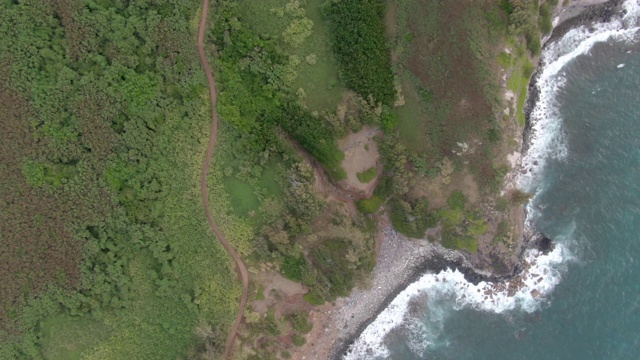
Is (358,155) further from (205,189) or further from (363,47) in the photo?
(205,189)

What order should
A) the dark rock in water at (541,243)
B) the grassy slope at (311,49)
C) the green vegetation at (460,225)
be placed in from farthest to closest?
the dark rock in water at (541,243), the green vegetation at (460,225), the grassy slope at (311,49)

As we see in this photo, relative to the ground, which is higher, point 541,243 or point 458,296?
point 541,243

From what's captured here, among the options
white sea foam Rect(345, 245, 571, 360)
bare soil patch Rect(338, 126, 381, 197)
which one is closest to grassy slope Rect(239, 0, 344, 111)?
bare soil patch Rect(338, 126, 381, 197)

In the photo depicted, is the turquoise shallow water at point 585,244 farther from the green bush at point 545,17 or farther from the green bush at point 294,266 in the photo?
the green bush at point 294,266

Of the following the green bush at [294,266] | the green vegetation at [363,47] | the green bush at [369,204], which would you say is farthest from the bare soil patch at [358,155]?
the green bush at [294,266]

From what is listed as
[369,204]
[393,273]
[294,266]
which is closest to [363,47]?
[369,204]

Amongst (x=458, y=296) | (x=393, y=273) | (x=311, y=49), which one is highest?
(x=311, y=49)

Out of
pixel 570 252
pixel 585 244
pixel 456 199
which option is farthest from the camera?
pixel 570 252

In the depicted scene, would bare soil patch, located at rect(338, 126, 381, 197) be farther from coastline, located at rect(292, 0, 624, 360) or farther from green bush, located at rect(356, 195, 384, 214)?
coastline, located at rect(292, 0, 624, 360)

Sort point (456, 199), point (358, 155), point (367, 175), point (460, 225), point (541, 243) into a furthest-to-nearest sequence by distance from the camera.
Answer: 1. point (541, 243)
2. point (460, 225)
3. point (456, 199)
4. point (367, 175)
5. point (358, 155)
